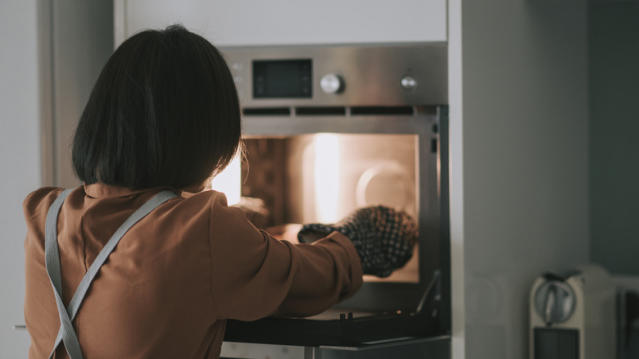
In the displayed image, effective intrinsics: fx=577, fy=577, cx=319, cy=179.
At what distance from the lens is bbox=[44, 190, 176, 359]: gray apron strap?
722mm

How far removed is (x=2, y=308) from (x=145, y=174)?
0.69m

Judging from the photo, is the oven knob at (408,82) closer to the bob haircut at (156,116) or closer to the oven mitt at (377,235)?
the oven mitt at (377,235)

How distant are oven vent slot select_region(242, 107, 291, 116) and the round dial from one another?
0.62m

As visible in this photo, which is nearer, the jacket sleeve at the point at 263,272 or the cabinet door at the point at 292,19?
the jacket sleeve at the point at 263,272

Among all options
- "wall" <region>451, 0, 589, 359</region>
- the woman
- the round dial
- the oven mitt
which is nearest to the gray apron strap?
the woman

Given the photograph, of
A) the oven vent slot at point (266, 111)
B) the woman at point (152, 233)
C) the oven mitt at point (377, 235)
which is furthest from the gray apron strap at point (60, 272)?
the oven vent slot at point (266, 111)

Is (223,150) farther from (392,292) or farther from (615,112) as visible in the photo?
(615,112)

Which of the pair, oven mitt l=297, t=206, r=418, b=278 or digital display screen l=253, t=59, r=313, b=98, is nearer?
oven mitt l=297, t=206, r=418, b=278

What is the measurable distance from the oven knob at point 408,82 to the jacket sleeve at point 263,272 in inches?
14.9

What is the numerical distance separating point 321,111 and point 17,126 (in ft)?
2.07

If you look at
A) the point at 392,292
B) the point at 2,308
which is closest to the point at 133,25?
the point at 2,308

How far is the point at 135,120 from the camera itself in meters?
0.74

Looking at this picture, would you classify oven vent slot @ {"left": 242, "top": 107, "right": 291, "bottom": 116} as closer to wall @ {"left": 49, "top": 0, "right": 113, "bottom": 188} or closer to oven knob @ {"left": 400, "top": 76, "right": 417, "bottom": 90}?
oven knob @ {"left": 400, "top": 76, "right": 417, "bottom": 90}

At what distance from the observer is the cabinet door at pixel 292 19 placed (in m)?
1.08
